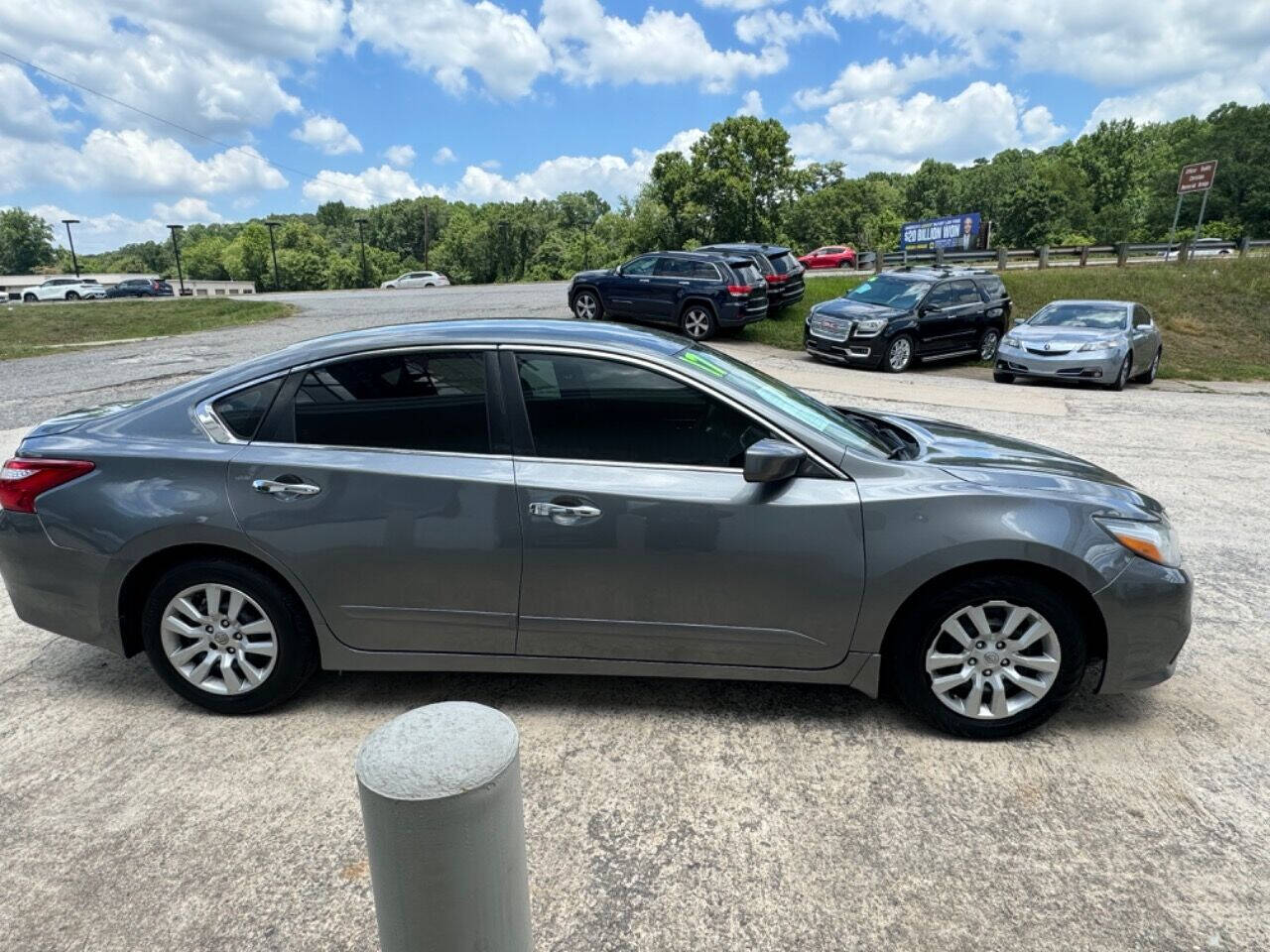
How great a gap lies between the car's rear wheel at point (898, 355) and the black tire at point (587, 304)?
247 inches

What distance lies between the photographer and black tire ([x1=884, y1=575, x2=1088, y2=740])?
296 cm

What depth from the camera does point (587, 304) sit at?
59.8ft

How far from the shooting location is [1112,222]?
75.4 m

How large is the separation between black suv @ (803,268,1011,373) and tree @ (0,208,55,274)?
133195mm

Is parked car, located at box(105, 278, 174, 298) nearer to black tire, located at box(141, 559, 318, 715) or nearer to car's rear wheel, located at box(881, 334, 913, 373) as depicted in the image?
car's rear wheel, located at box(881, 334, 913, 373)

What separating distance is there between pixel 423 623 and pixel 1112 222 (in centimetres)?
8860

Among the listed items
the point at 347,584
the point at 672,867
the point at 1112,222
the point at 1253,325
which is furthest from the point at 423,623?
the point at 1112,222

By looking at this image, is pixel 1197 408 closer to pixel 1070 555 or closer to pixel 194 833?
pixel 1070 555

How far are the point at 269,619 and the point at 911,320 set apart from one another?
14556 mm

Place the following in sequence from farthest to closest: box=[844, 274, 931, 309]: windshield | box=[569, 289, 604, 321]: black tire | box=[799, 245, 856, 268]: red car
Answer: box=[799, 245, 856, 268]: red car, box=[569, 289, 604, 321]: black tire, box=[844, 274, 931, 309]: windshield

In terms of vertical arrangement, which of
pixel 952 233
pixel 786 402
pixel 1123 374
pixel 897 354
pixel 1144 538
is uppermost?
pixel 952 233

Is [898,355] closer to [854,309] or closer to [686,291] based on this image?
[854,309]

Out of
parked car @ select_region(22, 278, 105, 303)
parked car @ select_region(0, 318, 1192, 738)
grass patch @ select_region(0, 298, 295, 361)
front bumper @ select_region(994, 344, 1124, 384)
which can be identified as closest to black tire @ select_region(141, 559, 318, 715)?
parked car @ select_region(0, 318, 1192, 738)

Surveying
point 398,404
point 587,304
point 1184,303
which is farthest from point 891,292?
point 398,404
